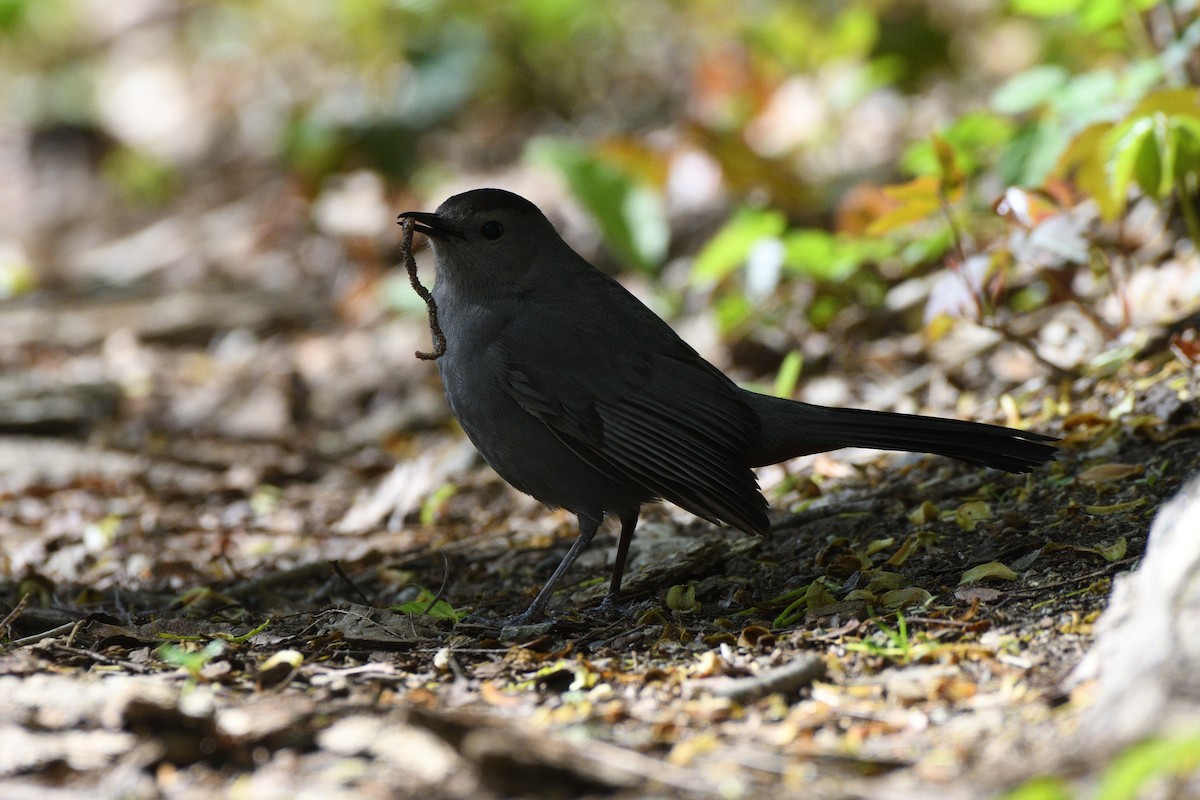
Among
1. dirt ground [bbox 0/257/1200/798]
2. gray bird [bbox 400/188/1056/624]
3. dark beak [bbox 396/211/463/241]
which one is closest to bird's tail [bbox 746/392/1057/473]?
gray bird [bbox 400/188/1056/624]

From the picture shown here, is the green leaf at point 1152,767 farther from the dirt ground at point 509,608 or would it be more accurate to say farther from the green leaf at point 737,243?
the green leaf at point 737,243

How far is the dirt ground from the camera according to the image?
7.70 ft

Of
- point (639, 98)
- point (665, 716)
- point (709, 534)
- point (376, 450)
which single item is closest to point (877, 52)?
point (639, 98)

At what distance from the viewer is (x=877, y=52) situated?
8.52 meters

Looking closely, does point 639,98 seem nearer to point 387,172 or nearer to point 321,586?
point 387,172

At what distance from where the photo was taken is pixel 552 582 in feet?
12.6

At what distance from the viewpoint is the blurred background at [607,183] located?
15.8 ft

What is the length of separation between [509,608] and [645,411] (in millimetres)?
793

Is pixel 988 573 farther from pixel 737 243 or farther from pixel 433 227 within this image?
pixel 737 243

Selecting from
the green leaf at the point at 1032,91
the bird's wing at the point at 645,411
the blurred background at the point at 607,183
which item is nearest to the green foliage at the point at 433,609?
the bird's wing at the point at 645,411

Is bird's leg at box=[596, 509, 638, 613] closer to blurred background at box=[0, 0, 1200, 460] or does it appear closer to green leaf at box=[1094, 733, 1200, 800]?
blurred background at box=[0, 0, 1200, 460]

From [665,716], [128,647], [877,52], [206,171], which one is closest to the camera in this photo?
[665,716]

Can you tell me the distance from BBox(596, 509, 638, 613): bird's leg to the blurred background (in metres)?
1.45

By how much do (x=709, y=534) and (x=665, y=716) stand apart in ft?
5.94
